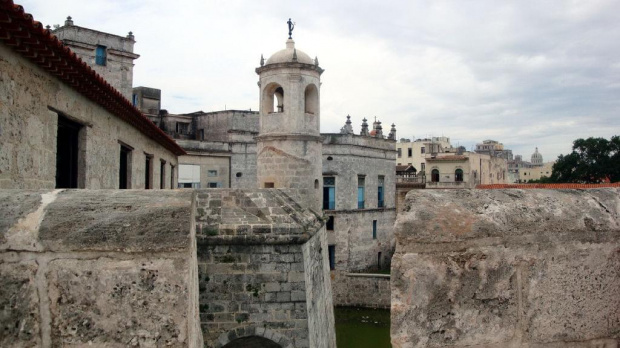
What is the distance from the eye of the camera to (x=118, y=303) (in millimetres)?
2338

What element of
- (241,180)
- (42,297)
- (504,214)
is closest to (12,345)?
(42,297)

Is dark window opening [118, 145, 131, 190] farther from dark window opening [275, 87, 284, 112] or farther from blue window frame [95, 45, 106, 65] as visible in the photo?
blue window frame [95, 45, 106, 65]

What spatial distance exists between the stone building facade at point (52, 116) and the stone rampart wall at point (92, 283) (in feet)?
11.4

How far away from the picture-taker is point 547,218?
2.78 metres

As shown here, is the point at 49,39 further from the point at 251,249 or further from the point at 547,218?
the point at 547,218

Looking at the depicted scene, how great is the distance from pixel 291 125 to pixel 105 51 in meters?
13.1

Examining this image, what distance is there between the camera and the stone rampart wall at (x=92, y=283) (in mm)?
2285

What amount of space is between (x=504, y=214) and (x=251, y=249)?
239 inches

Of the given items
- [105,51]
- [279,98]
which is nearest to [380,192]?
[279,98]

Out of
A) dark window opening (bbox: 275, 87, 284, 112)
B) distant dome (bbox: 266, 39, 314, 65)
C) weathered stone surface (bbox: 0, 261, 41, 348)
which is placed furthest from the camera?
dark window opening (bbox: 275, 87, 284, 112)

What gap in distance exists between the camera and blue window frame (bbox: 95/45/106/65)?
24.6 meters

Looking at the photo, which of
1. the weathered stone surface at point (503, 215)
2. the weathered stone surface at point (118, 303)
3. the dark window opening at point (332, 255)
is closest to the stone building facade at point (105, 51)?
the dark window opening at point (332, 255)

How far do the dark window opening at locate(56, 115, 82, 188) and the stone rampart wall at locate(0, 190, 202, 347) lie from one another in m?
6.46

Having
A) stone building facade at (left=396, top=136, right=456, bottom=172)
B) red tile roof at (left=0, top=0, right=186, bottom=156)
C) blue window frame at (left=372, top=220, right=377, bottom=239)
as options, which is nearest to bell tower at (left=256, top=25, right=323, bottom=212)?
red tile roof at (left=0, top=0, right=186, bottom=156)
